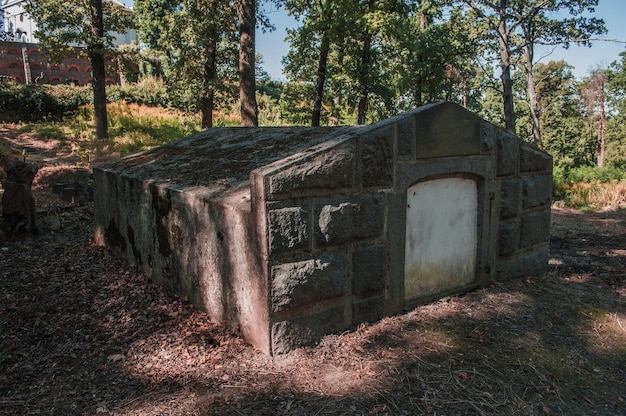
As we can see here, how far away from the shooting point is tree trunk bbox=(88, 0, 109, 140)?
50.3 feet

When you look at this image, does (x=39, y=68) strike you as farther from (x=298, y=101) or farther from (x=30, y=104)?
(x=298, y=101)

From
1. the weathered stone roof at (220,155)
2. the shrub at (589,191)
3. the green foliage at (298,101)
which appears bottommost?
the shrub at (589,191)

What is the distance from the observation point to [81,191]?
1009 centimetres

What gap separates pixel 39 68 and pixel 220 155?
137ft

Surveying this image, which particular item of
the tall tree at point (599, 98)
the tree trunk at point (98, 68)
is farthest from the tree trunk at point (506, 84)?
the tall tree at point (599, 98)

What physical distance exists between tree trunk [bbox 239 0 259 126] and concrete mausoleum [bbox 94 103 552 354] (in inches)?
240

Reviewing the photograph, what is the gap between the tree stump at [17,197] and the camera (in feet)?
24.1

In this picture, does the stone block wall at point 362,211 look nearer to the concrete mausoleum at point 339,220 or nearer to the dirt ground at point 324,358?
the concrete mausoleum at point 339,220

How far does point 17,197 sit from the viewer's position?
7.38 meters

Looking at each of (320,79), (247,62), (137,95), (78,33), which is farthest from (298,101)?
(137,95)

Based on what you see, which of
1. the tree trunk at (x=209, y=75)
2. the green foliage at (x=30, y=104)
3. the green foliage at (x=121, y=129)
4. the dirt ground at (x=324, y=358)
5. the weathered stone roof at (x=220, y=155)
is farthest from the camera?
the green foliage at (x=30, y=104)

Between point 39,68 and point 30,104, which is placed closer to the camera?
point 30,104

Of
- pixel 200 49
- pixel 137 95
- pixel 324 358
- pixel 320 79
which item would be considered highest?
pixel 200 49

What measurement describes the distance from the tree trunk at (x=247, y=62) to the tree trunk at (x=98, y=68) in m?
6.04
